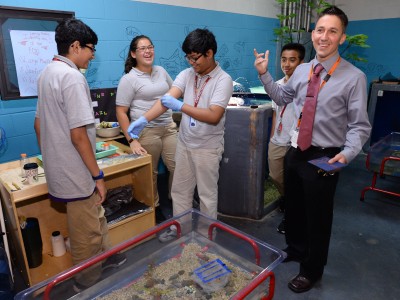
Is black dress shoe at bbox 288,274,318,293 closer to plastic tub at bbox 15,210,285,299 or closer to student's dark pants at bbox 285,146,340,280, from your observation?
student's dark pants at bbox 285,146,340,280

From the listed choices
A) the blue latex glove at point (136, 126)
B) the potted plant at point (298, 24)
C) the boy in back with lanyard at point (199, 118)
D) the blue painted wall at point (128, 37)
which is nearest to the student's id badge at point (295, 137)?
the boy in back with lanyard at point (199, 118)

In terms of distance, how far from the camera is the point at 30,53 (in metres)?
2.26

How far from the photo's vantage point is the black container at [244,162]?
7.72ft

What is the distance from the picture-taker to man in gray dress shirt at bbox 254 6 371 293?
4.86 feet

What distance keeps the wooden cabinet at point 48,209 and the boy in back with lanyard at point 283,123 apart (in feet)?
3.21

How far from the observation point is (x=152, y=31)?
9.89 feet

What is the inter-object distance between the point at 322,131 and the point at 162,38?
2.11m

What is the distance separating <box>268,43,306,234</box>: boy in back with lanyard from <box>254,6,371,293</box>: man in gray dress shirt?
0.40 m

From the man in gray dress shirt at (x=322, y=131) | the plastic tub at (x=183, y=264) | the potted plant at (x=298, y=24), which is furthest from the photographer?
the potted plant at (x=298, y=24)

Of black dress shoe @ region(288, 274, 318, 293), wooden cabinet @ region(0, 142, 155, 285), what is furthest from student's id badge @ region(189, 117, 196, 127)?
black dress shoe @ region(288, 274, 318, 293)

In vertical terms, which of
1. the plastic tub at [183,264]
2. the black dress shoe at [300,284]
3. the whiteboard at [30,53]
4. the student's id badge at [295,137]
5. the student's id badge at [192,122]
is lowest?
the black dress shoe at [300,284]

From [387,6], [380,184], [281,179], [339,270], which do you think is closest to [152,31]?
[281,179]

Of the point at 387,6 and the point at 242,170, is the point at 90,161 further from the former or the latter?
the point at 387,6

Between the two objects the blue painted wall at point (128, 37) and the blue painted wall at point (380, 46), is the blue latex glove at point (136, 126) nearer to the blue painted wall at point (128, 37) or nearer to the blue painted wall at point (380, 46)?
the blue painted wall at point (128, 37)
